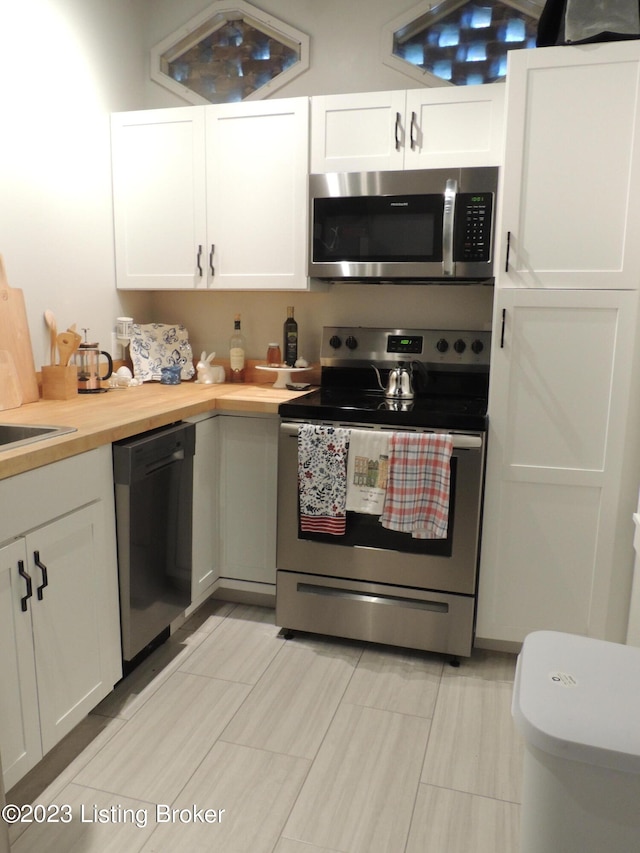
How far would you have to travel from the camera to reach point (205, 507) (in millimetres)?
2611

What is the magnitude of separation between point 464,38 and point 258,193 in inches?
42.8

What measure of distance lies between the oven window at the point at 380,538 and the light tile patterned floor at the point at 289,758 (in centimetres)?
43

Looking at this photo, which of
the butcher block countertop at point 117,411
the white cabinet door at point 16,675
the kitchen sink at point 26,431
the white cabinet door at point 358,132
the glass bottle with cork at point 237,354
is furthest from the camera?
the glass bottle with cork at point 237,354

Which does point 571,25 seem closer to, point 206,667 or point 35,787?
point 206,667

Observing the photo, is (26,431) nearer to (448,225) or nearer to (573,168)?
(448,225)

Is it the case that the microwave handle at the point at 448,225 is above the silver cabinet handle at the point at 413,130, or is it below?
below

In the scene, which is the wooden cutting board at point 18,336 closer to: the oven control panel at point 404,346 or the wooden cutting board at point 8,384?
the wooden cutting board at point 8,384

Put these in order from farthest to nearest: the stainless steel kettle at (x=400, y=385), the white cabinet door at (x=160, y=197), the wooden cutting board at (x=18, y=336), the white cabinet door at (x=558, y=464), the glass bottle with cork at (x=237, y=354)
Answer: the glass bottle with cork at (x=237, y=354) → the white cabinet door at (x=160, y=197) → the stainless steel kettle at (x=400, y=385) → the wooden cutting board at (x=18, y=336) → the white cabinet door at (x=558, y=464)

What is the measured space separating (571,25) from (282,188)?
1173mm

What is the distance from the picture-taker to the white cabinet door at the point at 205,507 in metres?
2.53

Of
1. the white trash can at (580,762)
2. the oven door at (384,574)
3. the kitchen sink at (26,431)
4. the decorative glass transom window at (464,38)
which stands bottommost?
the oven door at (384,574)

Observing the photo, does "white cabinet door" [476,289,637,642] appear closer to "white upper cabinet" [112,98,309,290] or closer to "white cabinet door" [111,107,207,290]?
"white upper cabinet" [112,98,309,290]

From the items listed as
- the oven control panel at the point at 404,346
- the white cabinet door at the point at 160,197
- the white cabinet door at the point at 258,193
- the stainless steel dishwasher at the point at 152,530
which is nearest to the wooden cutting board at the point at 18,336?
the stainless steel dishwasher at the point at 152,530

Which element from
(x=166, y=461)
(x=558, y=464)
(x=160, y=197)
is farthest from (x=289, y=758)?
(x=160, y=197)
